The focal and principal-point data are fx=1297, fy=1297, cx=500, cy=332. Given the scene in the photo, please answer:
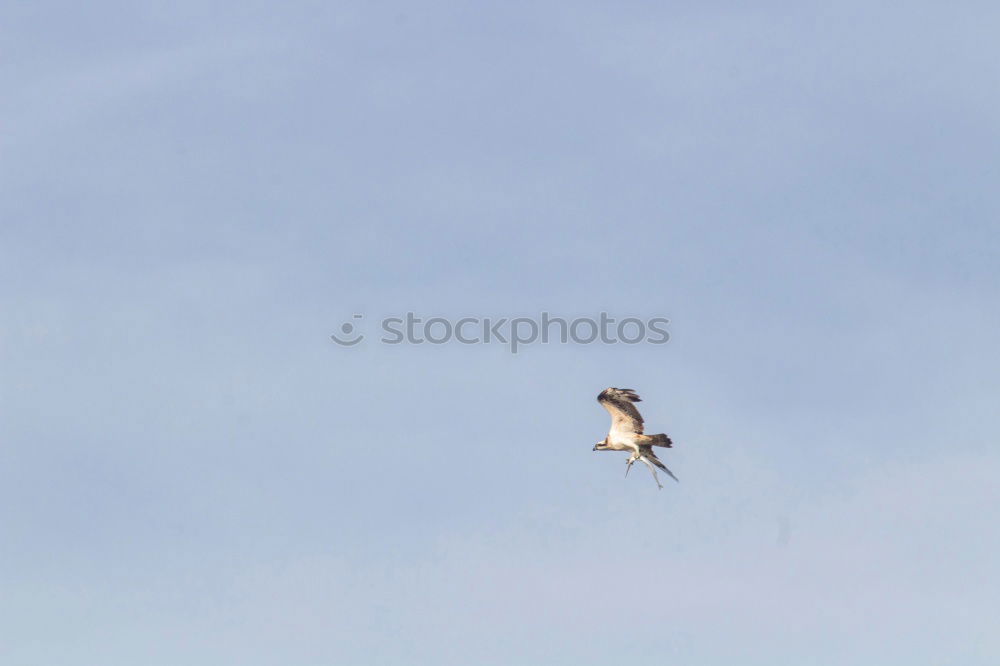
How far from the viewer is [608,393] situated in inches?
3211

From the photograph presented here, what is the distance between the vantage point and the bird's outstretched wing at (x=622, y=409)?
81375 millimetres

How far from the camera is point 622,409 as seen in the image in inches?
3248

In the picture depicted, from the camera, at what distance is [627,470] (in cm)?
8138

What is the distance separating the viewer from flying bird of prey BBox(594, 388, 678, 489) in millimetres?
81438

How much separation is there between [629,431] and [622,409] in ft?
5.99

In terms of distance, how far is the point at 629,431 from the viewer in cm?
8344

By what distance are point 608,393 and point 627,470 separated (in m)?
4.97

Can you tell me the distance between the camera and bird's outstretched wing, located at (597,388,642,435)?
81.4 meters

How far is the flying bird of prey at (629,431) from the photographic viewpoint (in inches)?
3206
